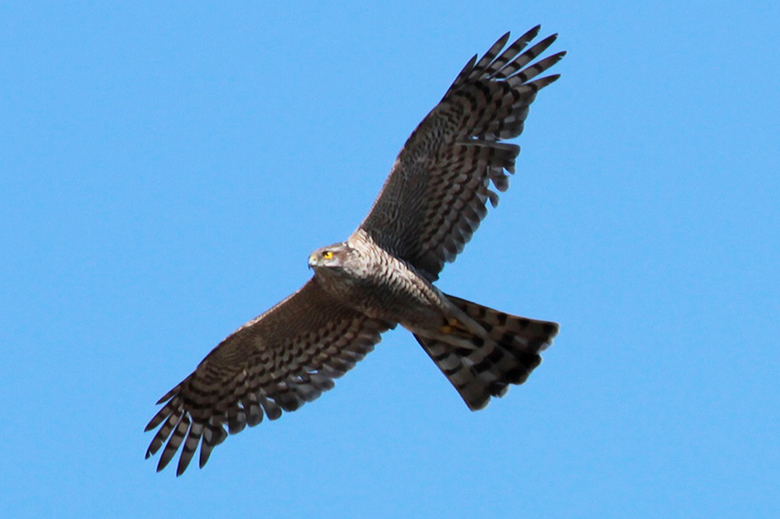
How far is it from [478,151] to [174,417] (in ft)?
12.6

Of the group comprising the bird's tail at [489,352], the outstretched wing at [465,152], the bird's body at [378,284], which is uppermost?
the outstretched wing at [465,152]

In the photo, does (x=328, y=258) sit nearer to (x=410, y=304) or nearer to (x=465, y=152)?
(x=410, y=304)

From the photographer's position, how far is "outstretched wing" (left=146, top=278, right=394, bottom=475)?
1398 centimetres

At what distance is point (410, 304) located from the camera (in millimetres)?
13305

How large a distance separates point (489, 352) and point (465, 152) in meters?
1.90

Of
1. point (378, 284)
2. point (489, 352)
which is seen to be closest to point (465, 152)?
point (378, 284)

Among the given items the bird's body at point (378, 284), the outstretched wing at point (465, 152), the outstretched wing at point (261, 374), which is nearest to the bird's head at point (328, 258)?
the bird's body at point (378, 284)

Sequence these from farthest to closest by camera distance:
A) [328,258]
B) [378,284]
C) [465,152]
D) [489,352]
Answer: [489,352], [465,152], [378,284], [328,258]

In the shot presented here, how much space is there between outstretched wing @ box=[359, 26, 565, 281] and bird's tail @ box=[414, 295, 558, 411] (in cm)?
75

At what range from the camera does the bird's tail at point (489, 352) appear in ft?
45.4

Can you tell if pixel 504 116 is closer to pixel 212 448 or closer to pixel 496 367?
pixel 496 367

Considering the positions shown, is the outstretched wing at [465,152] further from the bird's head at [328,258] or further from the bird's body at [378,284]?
the bird's head at [328,258]

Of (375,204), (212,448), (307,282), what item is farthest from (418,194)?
(212,448)

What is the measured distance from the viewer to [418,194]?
13.4m
